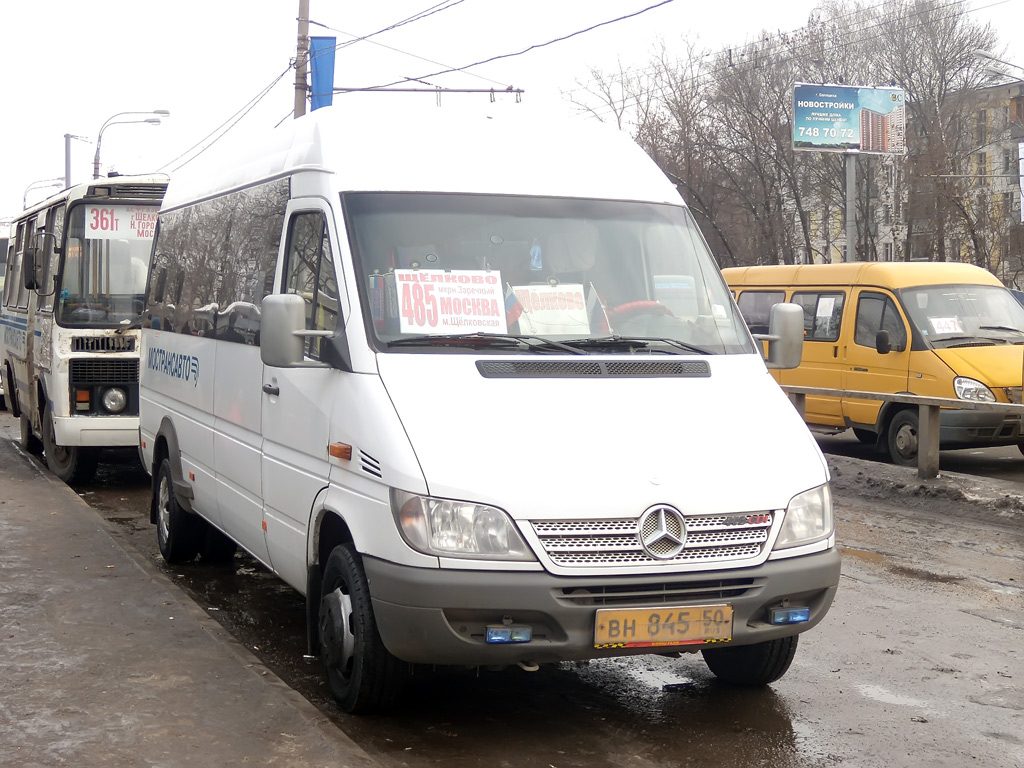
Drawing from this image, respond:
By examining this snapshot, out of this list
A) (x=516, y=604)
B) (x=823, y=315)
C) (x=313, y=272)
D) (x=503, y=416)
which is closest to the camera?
(x=516, y=604)

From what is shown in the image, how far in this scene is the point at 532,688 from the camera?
219 inches

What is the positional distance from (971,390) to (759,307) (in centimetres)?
399

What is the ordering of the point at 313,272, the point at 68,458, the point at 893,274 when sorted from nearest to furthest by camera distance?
1. the point at 313,272
2. the point at 68,458
3. the point at 893,274

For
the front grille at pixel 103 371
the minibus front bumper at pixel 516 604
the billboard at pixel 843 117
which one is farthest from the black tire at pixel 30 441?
the billboard at pixel 843 117

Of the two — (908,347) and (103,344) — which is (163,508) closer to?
(103,344)

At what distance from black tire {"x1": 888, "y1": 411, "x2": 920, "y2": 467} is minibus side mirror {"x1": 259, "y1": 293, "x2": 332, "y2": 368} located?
372 inches

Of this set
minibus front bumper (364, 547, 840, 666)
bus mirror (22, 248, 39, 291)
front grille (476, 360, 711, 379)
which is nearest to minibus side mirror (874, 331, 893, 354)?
bus mirror (22, 248, 39, 291)

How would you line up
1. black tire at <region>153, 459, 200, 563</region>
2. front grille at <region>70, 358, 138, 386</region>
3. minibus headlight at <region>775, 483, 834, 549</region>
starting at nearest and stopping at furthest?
minibus headlight at <region>775, 483, 834, 549</region> < black tire at <region>153, 459, 200, 563</region> < front grille at <region>70, 358, 138, 386</region>

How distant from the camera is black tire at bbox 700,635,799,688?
5.29 meters

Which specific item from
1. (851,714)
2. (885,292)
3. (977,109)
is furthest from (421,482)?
(977,109)

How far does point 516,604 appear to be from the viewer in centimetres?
439

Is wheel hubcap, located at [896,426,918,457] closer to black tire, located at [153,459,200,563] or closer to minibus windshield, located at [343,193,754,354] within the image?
black tire, located at [153,459,200,563]

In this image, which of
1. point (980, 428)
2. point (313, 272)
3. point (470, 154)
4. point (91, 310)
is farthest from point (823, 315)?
point (313, 272)

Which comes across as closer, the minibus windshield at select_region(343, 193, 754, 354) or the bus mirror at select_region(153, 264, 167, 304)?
the minibus windshield at select_region(343, 193, 754, 354)
